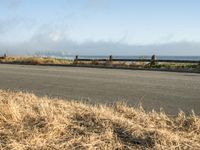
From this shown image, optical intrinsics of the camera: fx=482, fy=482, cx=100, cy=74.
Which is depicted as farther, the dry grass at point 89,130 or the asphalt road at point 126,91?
the asphalt road at point 126,91

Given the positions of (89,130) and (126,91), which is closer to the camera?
(89,130)

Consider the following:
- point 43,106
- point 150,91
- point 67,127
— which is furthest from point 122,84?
point 67,127

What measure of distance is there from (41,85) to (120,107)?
303 inches

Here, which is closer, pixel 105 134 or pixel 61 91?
pixel 105 134

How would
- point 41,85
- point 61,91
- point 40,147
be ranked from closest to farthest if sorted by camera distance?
point 40,147 < point 61,91 < point 41,85

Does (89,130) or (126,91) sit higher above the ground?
(89,130)

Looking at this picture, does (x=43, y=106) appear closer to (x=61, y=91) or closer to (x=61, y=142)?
(x=61, y=142)

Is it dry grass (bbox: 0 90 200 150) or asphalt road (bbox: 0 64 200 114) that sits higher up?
dry grass (bbox: 0 90 200 150)

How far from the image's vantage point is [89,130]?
7098 millimetres

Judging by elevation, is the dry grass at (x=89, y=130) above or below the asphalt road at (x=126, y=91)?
above

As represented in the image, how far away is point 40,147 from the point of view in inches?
246

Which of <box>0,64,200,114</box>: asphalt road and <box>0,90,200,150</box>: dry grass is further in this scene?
<box>0,64,200,114</box>: asphalt road

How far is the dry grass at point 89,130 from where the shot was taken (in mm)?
6367

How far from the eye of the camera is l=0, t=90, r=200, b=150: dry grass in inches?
251
